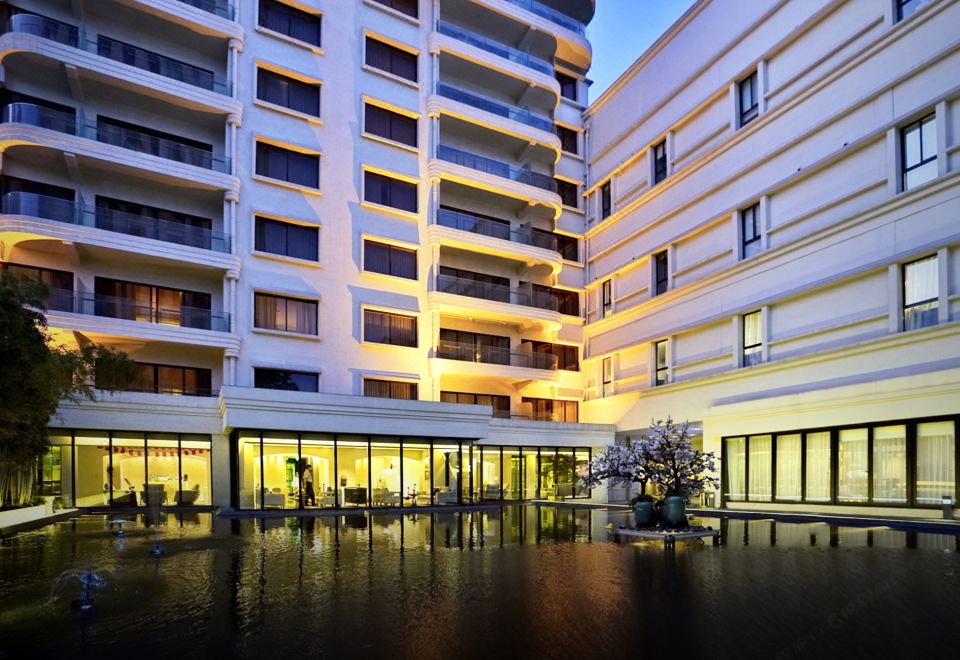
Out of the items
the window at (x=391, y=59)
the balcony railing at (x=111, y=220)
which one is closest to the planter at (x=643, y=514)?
the balcony railing at (x=111, y=220)

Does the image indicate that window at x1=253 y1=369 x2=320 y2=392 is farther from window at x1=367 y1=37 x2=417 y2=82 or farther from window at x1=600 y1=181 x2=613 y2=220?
window at x1=600 y1=181 x2=613 y2=220

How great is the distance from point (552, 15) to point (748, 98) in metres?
16.1

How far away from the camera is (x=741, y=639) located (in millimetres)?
7371

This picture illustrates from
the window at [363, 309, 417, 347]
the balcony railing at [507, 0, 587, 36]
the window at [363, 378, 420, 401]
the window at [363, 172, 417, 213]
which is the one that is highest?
the balcony railing at [507, 0, 587, 36]

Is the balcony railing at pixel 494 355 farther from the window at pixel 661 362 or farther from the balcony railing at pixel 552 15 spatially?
the balcony railing at pixel 552 15

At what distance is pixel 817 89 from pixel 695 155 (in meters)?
7.99

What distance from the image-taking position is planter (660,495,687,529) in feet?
54.9

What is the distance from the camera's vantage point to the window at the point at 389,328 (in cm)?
3447

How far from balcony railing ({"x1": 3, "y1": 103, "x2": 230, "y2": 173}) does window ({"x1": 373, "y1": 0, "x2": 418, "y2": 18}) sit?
Result: 44.1 feet

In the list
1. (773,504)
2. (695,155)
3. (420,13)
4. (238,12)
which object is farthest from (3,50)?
(773,504)

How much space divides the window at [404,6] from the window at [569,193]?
13.2 meters

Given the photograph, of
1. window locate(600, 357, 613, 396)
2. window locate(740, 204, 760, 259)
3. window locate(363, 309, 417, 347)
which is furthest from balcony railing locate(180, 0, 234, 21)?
window locate(600, 357, 613, 396)

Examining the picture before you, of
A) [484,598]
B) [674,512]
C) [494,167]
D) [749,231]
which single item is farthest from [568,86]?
[484,598]

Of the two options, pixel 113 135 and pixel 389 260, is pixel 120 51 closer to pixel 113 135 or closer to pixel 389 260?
pixel 113 135
